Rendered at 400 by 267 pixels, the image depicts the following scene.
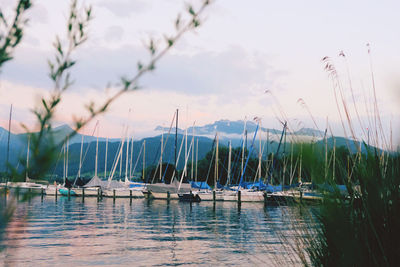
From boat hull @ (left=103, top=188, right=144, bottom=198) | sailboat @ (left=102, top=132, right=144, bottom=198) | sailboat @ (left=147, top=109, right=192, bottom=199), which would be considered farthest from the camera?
sailboat @ (left=102, top=132, right=144, bottom=198)

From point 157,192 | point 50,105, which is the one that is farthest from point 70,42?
point 157,192

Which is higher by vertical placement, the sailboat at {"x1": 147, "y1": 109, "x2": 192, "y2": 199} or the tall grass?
the tall grass

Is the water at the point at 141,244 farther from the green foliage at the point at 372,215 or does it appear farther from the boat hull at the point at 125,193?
the boat hull at the point at 125,193

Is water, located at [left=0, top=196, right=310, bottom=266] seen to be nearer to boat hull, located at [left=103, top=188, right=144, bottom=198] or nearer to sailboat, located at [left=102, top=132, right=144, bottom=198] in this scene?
boat hull, located at [left=103, top=188, right=144, bottom=198]

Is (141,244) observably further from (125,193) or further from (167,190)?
(125,193)

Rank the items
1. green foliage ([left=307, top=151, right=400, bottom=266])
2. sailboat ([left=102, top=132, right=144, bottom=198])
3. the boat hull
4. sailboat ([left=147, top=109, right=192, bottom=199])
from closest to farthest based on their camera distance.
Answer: green foliage ([left=307, top=151, right=400, bottom=266]) → sailboat ([left=147, top=109, right=192, bottom=199]) → the boat hull → sailboat ([left=102, top=132, right=144, bottom=198])

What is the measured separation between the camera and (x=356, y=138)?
18.4 feet

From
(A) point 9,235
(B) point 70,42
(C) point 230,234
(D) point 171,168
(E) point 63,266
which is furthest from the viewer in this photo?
(D) point 171,168

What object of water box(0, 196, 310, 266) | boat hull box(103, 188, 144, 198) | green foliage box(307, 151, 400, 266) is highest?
green foliage box(307, 151, 400, 266)

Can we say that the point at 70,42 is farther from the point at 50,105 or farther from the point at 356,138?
the point at 356,138

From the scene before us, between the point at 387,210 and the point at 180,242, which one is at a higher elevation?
the point at 387,210

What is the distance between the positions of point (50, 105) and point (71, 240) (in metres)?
21.6

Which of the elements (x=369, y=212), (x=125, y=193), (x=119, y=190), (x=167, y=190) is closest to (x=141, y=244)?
(x=369, y=212)

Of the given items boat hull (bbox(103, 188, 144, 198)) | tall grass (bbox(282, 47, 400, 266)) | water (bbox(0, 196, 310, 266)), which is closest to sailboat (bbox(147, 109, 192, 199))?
boat hull (bbox(103, 188, 144, 198))
